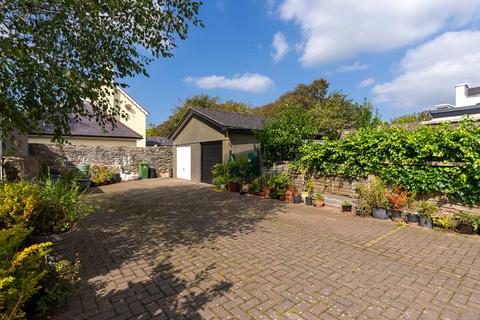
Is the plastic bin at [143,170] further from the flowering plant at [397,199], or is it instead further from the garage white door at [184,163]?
the flowering plant at [397,199]

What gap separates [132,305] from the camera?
9.36 ft

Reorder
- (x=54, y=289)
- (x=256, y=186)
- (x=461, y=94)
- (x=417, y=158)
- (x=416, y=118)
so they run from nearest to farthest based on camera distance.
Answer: (x=54, y=289) < (x=417, y=158) < (x=256, y=186) < (x=416, y=118) < (x=461, y=94)

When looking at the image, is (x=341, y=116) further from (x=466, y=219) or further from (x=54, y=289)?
(x=54, y=289)

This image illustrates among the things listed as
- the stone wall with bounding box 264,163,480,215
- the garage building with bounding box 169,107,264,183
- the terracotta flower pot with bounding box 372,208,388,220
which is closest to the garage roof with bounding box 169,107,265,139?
the garage building with bounding box 169,107,264,183

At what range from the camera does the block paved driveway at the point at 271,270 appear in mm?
2830

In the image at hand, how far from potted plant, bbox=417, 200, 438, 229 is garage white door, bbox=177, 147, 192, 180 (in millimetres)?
12439

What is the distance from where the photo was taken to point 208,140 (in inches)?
552

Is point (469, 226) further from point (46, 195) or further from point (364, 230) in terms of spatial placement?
point (46, 195)

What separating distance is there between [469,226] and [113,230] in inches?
316

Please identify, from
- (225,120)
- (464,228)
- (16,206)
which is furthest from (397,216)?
(225,120)

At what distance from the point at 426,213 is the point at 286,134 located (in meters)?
5.46

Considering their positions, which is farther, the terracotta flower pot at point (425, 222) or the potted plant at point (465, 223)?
the terracotta flower pot at point (425, 222)

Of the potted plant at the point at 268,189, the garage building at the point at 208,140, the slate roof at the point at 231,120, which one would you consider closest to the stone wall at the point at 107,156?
the garage building at the point at 208,140

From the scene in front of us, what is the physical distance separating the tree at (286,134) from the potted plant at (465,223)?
18.1 ft
